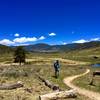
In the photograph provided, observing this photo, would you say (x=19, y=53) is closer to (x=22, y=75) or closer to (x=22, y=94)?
(x=22, y=75)

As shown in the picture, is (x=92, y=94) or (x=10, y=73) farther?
(x=10, y=73)

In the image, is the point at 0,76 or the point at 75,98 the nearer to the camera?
the point at 75,98

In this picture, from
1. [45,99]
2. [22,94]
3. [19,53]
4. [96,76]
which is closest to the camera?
[45,99]

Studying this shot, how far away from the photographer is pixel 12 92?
2789 centimetres

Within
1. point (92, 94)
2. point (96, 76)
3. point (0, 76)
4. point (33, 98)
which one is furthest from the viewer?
point (96, 76)

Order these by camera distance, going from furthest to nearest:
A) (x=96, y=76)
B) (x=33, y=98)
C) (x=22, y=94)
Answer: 1. (x=96, y=76)
2. (x=22, y=94)
3. (x=33, y=98)

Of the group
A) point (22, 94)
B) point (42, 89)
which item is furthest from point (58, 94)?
point (42, 89)

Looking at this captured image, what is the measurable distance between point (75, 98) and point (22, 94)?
16.2ft

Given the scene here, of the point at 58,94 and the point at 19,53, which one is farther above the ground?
the point at 19,53

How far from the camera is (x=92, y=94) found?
97.1 feet

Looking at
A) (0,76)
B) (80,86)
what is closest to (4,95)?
(80,86)

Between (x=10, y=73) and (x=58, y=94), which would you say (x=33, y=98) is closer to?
(x=58, y=94)

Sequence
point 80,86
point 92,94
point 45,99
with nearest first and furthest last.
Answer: point 45,99 → point 92,94 → point 80,86

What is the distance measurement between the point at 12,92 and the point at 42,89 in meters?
3.78
